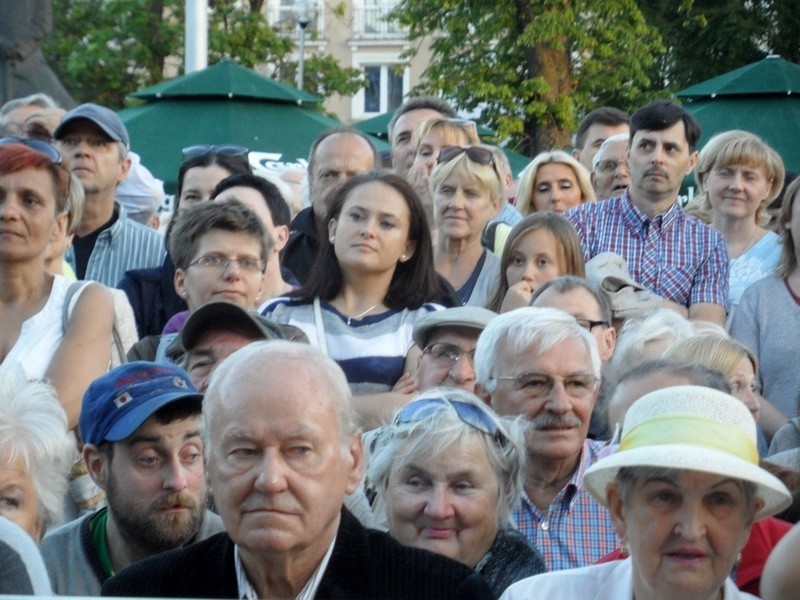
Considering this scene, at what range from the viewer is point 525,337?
4824mm

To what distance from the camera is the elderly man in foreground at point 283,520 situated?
340cm

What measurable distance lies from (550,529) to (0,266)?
208 cm

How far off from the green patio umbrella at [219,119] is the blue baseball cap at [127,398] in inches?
259

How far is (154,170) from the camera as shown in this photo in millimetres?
10773

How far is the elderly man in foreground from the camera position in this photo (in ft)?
11.2

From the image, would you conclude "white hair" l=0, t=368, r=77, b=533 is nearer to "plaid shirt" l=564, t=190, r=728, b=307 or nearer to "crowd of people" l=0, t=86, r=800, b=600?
"crowd of people" l=0, t=86, r=800, b=600

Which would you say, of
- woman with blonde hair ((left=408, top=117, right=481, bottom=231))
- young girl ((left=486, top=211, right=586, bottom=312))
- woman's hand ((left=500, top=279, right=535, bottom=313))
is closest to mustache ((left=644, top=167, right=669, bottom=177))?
woman with blonde hair ((left=408, top=117, right=481, bottom=231))

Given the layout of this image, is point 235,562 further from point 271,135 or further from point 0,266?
point 271,135

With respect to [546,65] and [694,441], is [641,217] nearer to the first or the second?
[694,441]

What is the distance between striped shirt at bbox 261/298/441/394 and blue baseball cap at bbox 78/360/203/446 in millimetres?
1306

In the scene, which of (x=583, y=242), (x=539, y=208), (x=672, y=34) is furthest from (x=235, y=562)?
(x=672, y=34)

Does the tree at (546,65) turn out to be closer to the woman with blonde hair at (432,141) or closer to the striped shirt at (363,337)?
the woman with blonde hair at (432,141)

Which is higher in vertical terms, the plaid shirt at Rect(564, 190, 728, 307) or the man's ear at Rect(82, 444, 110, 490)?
the plaid shirt at Rect(564, 190, 728, 307)

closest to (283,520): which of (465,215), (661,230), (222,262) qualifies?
(222,262)
